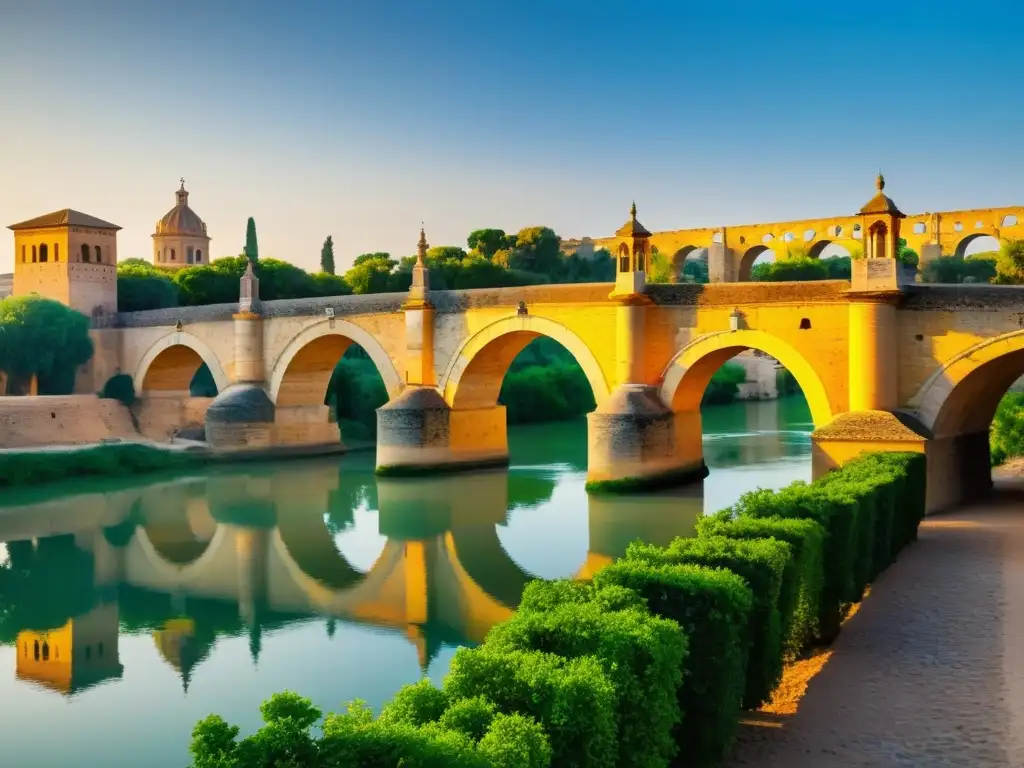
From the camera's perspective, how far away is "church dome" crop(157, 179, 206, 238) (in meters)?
60.7

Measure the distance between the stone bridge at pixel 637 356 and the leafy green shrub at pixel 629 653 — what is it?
12.4 meters

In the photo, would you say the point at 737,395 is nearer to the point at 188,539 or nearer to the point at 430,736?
the point at 188,539

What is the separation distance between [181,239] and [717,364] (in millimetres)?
45369

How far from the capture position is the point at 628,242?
73.7 ft

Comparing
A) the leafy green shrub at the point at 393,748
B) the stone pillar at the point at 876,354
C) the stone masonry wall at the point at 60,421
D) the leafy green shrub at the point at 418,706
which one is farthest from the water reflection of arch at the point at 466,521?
the stone masonry wall at the point at 60,421

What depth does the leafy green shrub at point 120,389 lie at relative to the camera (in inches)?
1380

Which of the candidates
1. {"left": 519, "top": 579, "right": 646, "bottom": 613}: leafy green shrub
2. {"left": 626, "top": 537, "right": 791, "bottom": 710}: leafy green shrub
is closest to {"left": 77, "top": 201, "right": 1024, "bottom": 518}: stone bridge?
{"left": 626, "top": 537, "right": 791, "bottom": 710}: leafy green shrub

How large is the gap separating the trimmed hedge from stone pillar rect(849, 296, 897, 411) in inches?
307

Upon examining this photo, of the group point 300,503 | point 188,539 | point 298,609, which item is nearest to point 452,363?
point 300,503

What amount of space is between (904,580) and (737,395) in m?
39.7

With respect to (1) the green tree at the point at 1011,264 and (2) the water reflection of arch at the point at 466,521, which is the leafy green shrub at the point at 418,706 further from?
(1) the green tree at the point at 1011,264

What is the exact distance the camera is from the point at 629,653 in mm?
5770

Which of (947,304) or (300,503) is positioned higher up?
(947,304)

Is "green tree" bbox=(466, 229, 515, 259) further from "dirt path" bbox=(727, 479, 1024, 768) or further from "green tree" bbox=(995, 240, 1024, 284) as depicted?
"dirt path" bbox=(727, 479, 1024, 768)
